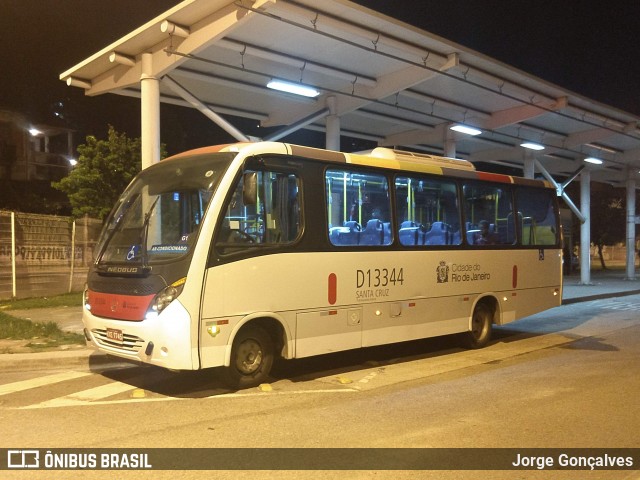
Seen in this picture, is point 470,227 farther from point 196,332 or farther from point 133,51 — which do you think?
point 133,51

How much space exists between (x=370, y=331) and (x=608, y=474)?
4.47 metres

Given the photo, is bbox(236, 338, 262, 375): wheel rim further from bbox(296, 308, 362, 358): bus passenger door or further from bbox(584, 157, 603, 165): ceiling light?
bbox(584, 157, 603, 165): ceiling light

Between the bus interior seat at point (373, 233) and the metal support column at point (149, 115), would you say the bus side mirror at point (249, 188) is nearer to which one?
the bus interior seat at point (373, 233)

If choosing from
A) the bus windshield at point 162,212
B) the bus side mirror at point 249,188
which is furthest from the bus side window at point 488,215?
the bus windshield at point 162,212

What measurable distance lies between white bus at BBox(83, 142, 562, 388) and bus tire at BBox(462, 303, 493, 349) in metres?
0.37

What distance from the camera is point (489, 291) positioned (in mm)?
11523

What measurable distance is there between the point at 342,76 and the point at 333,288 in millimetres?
7811

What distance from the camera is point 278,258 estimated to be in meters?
8.05

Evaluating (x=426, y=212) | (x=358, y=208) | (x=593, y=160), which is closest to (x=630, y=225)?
(x=593, y=160)

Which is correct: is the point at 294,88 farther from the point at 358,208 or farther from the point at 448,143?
the point at 358,208

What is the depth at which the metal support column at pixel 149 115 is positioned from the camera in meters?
12.6

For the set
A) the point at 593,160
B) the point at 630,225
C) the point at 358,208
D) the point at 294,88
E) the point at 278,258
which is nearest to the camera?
the point at 278,258

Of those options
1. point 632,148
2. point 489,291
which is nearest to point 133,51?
point 489,291

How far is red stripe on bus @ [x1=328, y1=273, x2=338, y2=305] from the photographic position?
868 centimetres
